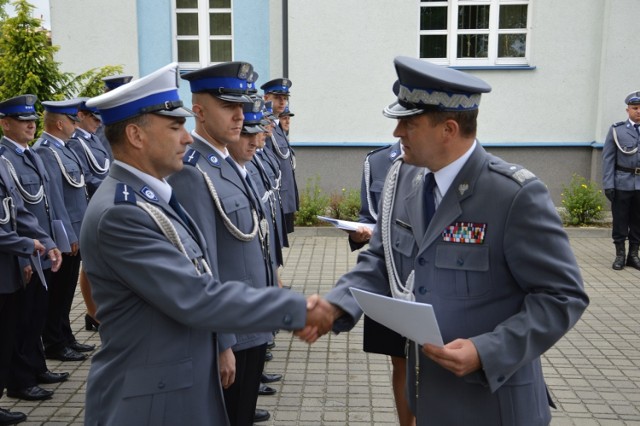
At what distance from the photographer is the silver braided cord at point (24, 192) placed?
5.34 meters

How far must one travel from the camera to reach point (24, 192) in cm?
547

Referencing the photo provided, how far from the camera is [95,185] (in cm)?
680

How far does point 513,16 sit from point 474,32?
0.77 metres

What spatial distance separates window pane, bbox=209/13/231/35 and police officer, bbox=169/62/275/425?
10.7 metres

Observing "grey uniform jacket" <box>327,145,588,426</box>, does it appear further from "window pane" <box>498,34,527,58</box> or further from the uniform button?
"window pane" <box>498,34,527,58</box>

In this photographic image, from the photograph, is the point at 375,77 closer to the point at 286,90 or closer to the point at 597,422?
the point at 286,90

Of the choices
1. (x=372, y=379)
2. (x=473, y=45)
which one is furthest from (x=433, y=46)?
(x=372, y=379)

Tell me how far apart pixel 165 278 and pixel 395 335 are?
5.71 ft

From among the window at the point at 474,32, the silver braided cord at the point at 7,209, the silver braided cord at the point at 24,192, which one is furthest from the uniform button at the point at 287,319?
the window at the point at 474,32

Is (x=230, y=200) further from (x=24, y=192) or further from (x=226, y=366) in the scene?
(x=24, y=192)

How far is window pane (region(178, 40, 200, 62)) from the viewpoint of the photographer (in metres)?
14.0

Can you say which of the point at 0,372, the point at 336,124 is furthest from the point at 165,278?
the point at 336,124

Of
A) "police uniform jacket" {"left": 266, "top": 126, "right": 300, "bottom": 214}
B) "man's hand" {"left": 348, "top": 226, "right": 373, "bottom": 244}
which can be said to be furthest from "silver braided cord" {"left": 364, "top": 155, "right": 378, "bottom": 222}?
"police uniform jacket" {"left": 266, "top": 126, "right": 300, "bottom": 214}

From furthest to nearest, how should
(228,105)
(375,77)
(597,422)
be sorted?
(375,77) < (597,422) < (228,105)
